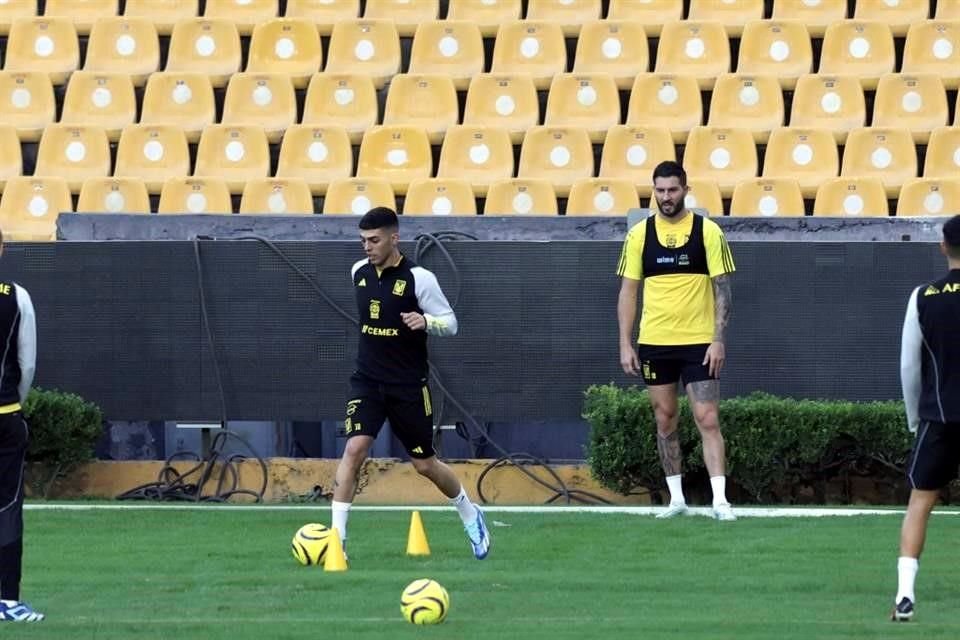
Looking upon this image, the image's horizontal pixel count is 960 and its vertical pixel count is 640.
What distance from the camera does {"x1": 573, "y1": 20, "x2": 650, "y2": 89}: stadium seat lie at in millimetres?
18281

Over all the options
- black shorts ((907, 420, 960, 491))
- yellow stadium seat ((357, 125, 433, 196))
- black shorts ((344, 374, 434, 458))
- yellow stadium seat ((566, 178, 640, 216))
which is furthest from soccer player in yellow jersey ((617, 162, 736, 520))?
yellow stadium seat ((357, 125, 433, 196))

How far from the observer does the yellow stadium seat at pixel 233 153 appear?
17.2 m

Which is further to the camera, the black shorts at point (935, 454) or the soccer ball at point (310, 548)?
the soccer ball at point (310, 548)

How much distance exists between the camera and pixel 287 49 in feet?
61.1

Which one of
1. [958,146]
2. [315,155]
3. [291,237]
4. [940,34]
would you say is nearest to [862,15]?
[940,34]

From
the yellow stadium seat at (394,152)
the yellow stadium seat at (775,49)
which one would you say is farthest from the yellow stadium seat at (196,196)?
the yellow stadium seat at (775,49)

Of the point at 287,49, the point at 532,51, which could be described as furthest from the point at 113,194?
the point at 532,51

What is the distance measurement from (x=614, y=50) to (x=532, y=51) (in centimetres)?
79

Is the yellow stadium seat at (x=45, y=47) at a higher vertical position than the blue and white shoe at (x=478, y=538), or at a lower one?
higher

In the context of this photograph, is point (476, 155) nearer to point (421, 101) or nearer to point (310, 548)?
point (421, 101)

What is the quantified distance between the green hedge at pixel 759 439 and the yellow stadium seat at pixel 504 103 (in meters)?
4.56

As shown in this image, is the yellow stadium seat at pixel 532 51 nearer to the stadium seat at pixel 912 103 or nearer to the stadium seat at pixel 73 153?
the stadium seat at pixel 912 103

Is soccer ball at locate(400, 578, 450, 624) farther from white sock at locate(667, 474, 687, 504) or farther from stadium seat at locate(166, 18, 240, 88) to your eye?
stadium seat at locate(166, 18, 240, 88)

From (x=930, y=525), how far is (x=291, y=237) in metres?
A: 5.33
